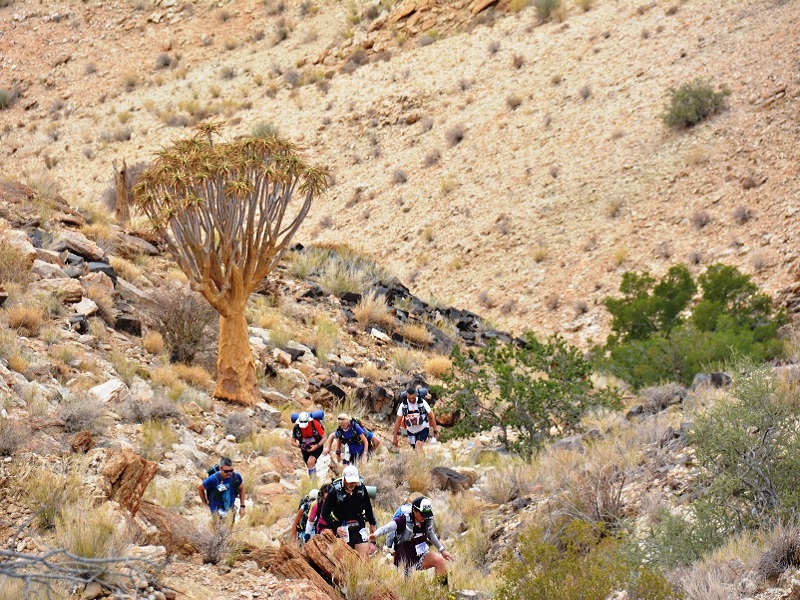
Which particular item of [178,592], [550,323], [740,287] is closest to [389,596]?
[178,592]

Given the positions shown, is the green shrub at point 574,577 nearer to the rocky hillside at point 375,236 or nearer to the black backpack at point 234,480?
the rocky hillside at point 375,236

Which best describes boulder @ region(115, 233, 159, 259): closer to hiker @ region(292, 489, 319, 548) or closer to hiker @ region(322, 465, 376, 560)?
hiker @ region(292, 489, 319, 548)

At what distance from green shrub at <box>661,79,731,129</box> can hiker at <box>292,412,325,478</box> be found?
58.1 feet

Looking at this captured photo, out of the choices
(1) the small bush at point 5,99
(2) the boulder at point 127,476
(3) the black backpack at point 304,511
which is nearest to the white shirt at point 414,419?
(3) the black backpack at point 304,511

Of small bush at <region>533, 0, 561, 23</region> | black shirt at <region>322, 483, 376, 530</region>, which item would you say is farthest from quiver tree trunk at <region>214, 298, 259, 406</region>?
small bush at <region>533, 0, 561, 23</region>

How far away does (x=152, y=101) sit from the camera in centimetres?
3950

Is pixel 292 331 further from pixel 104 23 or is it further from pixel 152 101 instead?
pixel 104 23

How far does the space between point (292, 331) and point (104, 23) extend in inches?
1335

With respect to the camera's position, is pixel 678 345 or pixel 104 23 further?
pixel 104 23

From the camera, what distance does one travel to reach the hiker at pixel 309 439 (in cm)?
1180

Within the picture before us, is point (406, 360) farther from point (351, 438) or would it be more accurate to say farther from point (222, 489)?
point (222, 489)

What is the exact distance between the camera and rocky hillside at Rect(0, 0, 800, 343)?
915 inches

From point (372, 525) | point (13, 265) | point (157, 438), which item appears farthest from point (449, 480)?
point (13, 265)

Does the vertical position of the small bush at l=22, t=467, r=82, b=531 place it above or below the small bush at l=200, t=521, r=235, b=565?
above
